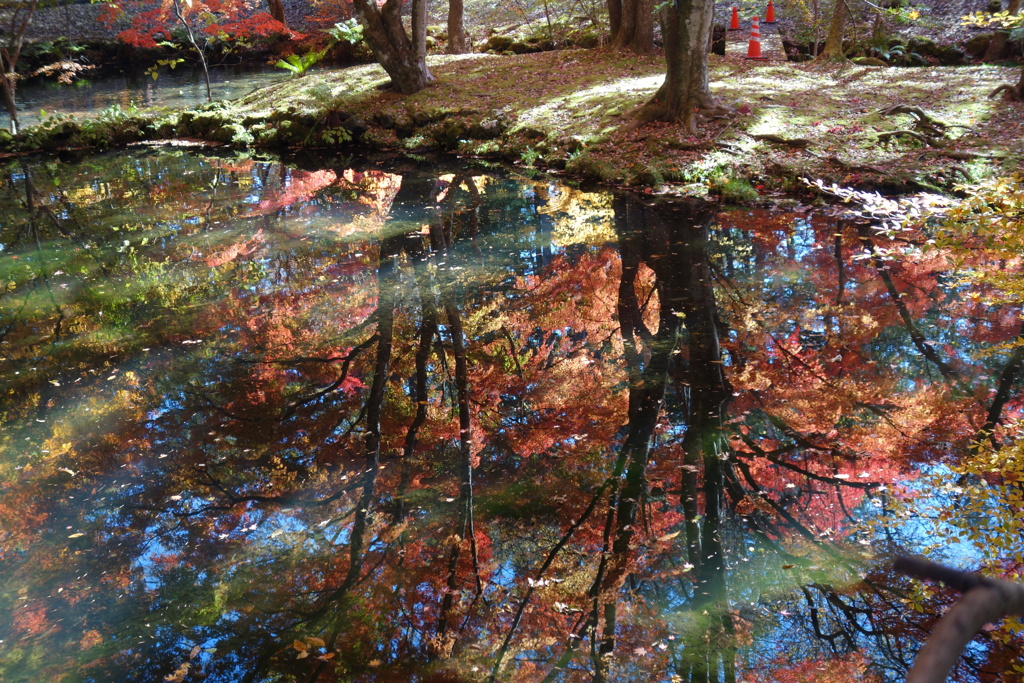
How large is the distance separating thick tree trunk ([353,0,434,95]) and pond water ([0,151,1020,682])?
29.3 ft

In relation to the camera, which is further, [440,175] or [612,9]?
[612,9]

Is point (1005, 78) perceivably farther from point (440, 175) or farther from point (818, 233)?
point (440, 175)

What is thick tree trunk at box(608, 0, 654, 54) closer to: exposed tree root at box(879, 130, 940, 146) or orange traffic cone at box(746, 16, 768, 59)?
orange traffic cone at box(746, 16, 768, 59)

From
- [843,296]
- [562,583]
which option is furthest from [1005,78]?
[562,583]

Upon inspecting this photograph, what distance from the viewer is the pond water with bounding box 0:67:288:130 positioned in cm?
2128

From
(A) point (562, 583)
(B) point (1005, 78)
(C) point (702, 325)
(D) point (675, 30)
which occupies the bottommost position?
(A) point (562, 583)

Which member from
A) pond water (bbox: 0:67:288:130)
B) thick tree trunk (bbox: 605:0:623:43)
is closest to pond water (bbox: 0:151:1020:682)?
thick tree trunk (bbox: 605:0:623:43)

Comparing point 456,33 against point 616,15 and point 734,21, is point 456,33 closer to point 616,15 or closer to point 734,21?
point 616,15

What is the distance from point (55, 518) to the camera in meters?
5.11

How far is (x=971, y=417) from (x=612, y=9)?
1608 cm

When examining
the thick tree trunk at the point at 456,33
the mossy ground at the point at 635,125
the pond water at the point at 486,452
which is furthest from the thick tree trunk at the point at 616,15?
the pond water at the point at 486,452

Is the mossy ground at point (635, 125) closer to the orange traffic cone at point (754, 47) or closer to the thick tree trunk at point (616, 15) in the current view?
the thick tree trunk at point (616, 15)

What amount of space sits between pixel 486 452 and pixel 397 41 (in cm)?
1420

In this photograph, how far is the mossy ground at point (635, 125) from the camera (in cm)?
1109
